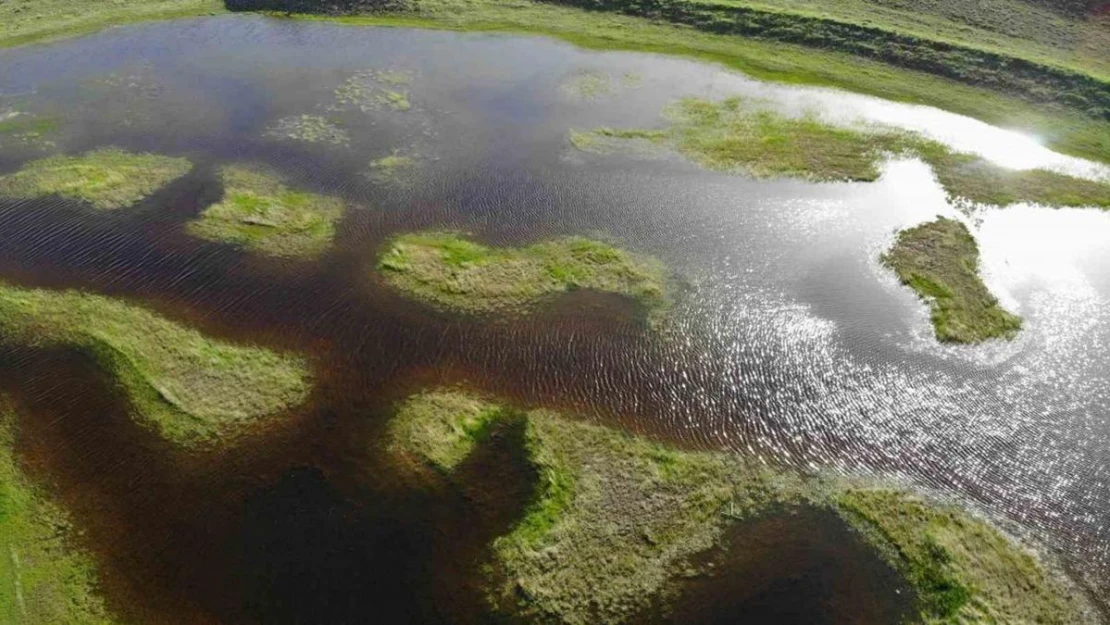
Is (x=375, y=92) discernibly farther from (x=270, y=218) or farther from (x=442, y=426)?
(x=442, y=426)

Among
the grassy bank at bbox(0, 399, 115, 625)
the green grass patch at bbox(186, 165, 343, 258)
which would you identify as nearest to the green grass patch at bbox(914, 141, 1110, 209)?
the green grass patch at bbox(186, 165, 343, 258)

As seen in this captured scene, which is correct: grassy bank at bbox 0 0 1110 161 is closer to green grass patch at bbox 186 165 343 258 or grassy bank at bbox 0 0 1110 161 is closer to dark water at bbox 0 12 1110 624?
dark water at bbox 0 12 1110 624

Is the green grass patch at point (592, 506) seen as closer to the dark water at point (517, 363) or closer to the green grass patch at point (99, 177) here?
the dark water at point (517, 363)

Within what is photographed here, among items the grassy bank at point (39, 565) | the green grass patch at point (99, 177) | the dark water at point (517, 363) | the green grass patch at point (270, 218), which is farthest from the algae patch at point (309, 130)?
the grassy bank at point (39, 565)

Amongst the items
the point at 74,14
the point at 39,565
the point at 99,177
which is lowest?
the point at 39,565

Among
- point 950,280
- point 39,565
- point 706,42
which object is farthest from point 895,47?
point 39,565

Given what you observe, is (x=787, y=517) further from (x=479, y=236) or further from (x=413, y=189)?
(x=413, y=189)
